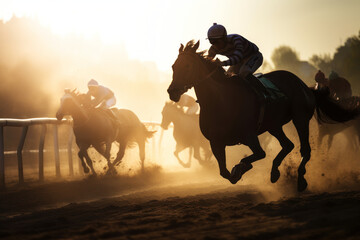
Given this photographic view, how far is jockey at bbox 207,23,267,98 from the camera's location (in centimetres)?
737

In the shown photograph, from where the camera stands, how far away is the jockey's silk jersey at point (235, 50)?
7312mm

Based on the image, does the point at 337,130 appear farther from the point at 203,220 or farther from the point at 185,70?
the point at 203,220

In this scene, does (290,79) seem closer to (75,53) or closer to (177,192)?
(177,192)

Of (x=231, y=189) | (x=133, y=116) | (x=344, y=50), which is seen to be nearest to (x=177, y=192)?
(x=231, y=189)

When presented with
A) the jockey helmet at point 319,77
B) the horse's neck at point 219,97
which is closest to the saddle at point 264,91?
the horse's neck at point 219,97

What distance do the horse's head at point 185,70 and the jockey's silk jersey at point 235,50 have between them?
1.57ft

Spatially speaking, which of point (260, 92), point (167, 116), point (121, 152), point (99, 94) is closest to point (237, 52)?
point (260, 92)

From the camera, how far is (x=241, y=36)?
25.2ft

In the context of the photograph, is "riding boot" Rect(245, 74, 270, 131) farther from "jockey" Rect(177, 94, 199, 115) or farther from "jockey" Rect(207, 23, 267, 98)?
"jockey" Rect(177, 94, 199, 115)

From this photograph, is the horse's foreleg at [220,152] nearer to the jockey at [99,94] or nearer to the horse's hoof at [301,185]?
the horse's hoof at [301,185]

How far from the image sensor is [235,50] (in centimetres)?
745

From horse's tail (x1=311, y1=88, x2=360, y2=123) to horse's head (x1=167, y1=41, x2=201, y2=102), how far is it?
2.70 m

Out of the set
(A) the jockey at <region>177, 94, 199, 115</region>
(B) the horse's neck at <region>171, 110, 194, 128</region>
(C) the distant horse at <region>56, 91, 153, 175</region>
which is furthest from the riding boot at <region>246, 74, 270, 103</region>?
(A) the jockey at <region>177, 94, 199, 115</region>

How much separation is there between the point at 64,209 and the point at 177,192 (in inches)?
110
